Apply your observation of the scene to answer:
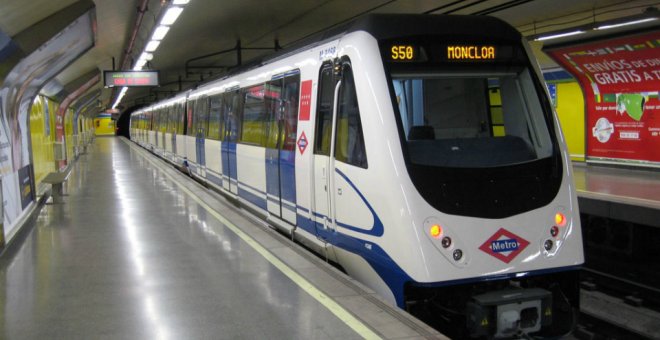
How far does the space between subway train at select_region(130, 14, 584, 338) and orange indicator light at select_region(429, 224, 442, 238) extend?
0.01m

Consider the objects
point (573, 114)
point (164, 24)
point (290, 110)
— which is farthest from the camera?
point (573, 114)

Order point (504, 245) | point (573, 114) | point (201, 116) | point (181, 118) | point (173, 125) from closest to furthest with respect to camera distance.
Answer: point (504, 245) → point (201, 116) → point (573, 114) → point (181, 118) → point (173, 125)

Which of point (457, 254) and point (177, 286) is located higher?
point (457, 254)

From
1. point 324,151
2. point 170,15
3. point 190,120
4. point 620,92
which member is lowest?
point 324,151

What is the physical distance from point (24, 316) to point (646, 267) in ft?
31.9

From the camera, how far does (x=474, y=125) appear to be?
5988mm

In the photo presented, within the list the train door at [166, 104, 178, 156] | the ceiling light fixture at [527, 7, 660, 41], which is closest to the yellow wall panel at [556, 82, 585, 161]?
the ceiling light fixture at [527, 7, 660, 41]

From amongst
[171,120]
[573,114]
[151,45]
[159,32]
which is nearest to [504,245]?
[159,32]

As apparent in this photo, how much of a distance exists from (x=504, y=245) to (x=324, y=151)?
2117 mm

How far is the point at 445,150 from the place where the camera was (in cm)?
538

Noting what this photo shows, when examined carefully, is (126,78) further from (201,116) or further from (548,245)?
(548,245)

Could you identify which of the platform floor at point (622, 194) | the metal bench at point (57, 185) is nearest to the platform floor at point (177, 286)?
the metal bench at point (57, 185)

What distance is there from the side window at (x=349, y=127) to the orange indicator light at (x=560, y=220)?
5.44 feet

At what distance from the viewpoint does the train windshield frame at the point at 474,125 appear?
16.5ft
